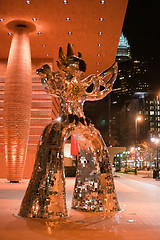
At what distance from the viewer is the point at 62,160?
5.24 meters

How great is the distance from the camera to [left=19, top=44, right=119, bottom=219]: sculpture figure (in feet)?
15.9

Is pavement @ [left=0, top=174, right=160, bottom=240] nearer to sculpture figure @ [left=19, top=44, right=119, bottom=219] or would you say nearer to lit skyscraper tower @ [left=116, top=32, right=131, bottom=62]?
sculpture figure @ [left=19, top=44, right=119, bottom=219]

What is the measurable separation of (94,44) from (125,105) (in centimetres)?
8538

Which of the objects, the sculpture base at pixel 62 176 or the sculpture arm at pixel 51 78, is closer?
the sculpture base at pixel 62 176

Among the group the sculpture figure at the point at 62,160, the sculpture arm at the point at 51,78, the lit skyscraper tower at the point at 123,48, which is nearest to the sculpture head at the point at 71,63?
the sculpture figure at the point at 62,160

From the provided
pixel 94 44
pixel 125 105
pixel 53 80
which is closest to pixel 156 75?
pixel 125 105

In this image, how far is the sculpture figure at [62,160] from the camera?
190 inches

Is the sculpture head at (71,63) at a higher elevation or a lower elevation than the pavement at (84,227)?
higher

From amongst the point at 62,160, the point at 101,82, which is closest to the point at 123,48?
the point at 101,82

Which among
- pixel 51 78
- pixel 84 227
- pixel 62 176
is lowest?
pixel 84 227

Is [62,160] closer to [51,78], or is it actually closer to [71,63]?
[51,78]

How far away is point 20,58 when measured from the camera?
14.0 metres

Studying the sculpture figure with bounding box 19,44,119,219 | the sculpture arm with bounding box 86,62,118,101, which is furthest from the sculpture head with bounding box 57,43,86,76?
the sculpture arm with bounding box 86,62,118,101

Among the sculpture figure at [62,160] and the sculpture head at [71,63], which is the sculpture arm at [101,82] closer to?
the sculpture figure at [62,160]
